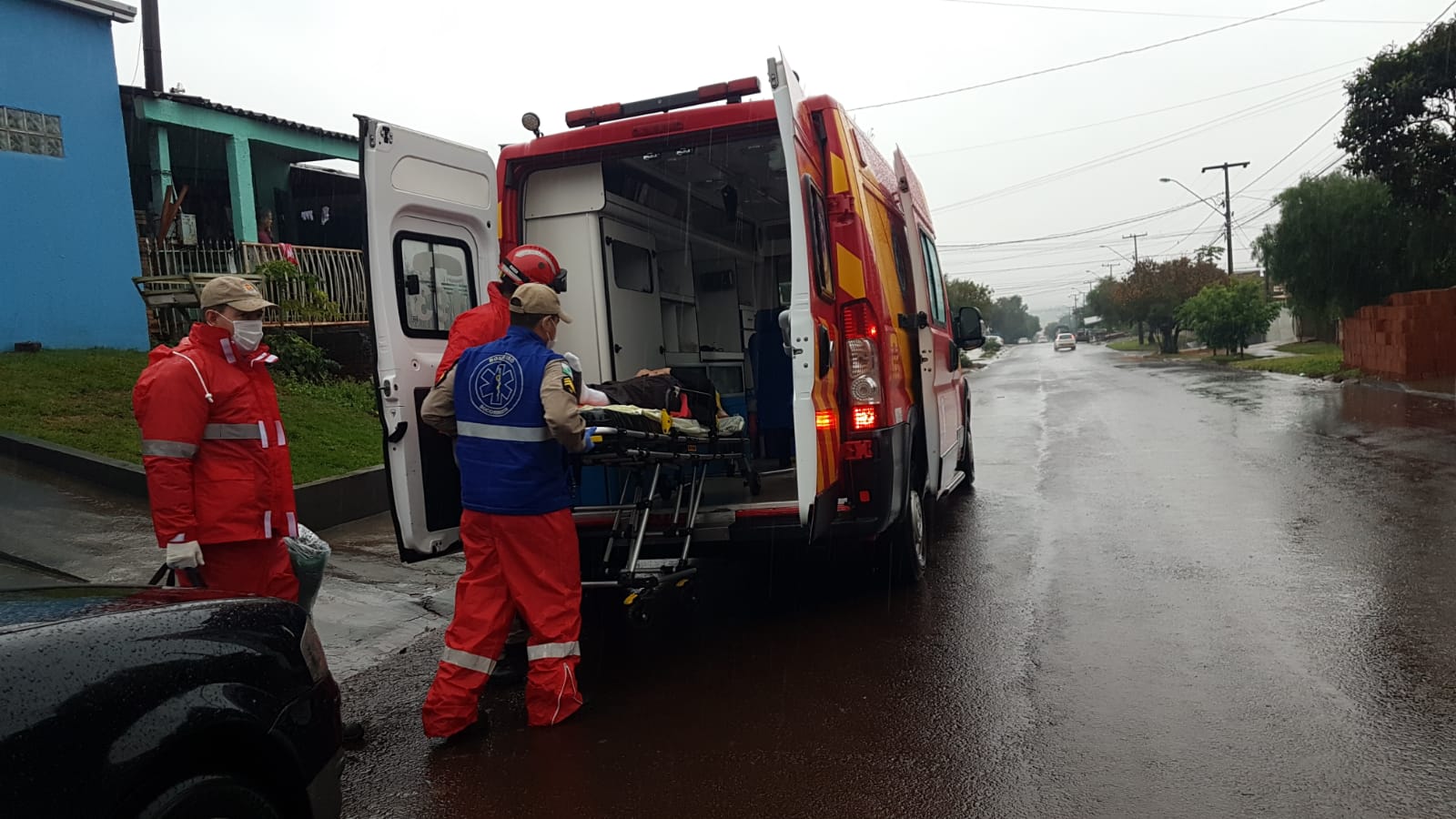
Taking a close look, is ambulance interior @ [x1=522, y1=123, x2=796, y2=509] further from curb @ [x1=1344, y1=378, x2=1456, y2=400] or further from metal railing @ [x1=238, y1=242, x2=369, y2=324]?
curb @ [x1=1344, y1=378, x2=1456, y2=400]

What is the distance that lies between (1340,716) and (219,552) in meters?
4.29

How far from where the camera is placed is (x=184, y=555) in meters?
3.72

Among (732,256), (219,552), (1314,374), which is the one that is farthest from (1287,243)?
(219,552)

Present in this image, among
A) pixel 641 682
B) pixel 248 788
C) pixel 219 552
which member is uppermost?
pixel 219 552

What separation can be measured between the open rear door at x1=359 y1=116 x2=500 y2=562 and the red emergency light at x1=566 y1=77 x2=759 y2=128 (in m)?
0.61

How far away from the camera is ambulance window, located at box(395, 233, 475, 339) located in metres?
5.06

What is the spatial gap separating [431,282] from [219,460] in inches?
65.1

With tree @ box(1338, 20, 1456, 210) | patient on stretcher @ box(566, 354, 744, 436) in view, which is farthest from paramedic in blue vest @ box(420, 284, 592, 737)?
tree @ box(1338, 20, 1456, 210)

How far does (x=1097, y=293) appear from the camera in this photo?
9812 cm

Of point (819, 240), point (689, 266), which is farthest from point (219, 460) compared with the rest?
point (689, 266)

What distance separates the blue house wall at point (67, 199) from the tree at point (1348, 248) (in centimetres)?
2358

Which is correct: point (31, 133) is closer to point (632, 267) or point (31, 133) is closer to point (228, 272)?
point (228, 272)

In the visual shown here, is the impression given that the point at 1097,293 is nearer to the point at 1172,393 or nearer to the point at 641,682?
the point at 1172,393

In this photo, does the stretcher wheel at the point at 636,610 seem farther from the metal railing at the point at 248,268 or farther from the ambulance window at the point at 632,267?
the metal railing at the point at 248,268
